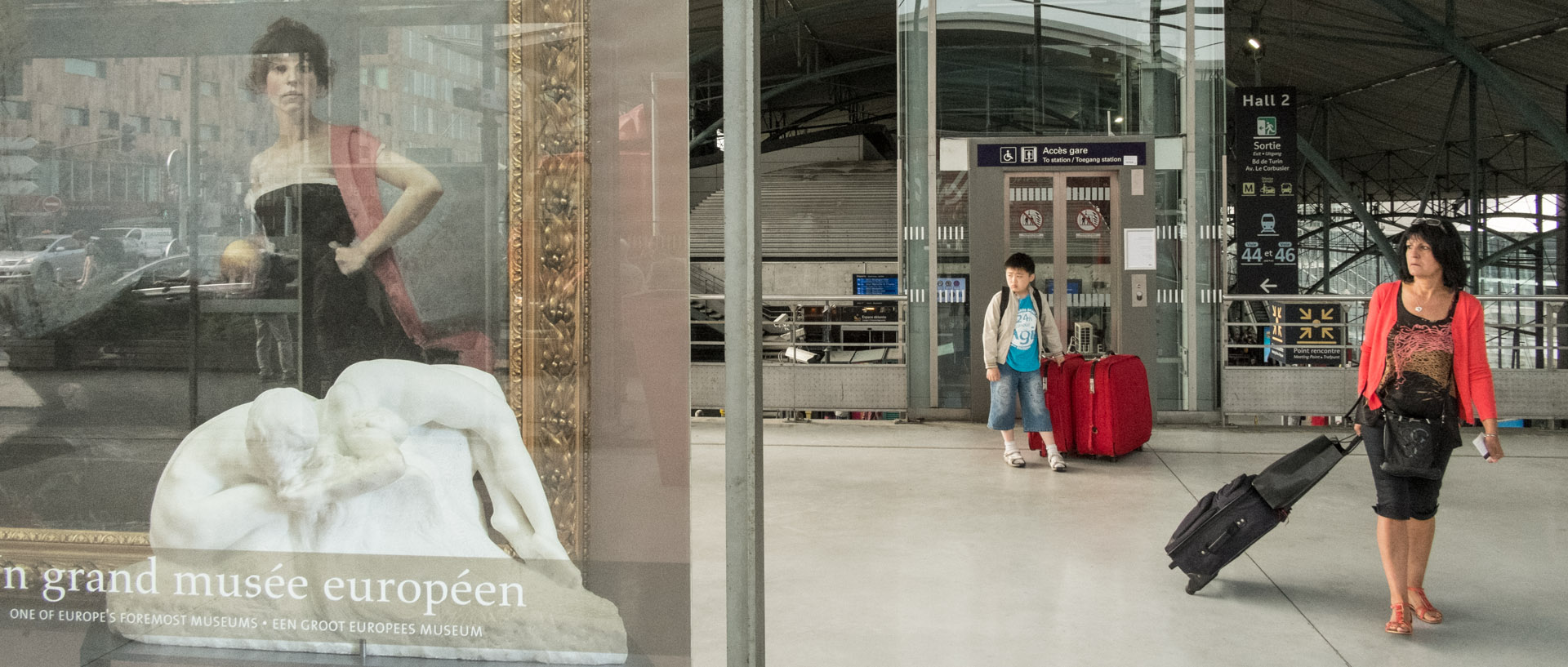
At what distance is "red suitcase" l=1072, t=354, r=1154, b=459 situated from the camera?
7902 millimetres

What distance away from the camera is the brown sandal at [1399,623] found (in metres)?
4.13

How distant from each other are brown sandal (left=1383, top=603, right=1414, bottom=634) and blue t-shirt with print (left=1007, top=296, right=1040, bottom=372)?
3699 mm

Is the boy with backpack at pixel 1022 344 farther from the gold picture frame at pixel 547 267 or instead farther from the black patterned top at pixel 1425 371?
the gold picture frame at pixel 547 267

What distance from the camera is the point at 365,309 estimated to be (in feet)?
10.0

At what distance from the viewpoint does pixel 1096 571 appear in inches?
197

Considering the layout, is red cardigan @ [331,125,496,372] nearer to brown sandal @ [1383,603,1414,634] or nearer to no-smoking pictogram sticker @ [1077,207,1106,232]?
brown sandal @ [1383,603,1414,634]

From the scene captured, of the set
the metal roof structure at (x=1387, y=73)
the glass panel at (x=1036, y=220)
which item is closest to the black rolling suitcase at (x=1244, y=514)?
the metal roof structure at (x=1387, y=73)

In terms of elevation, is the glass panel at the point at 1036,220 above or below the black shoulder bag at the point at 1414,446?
above

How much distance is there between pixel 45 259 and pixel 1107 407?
6.49 metres

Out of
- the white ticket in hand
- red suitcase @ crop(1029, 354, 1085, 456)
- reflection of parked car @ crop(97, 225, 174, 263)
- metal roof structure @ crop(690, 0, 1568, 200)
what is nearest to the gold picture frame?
reflection of parked car @ crop(97, 225, 174, 263)

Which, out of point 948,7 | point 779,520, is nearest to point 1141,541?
point 779,520

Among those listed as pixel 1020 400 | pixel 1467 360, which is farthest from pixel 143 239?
A: pixel 1020 400

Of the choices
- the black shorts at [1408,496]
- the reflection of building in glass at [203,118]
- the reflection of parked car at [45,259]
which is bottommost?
the black shorts at [1408,496]

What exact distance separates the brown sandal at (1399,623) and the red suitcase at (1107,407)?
3.73 m
